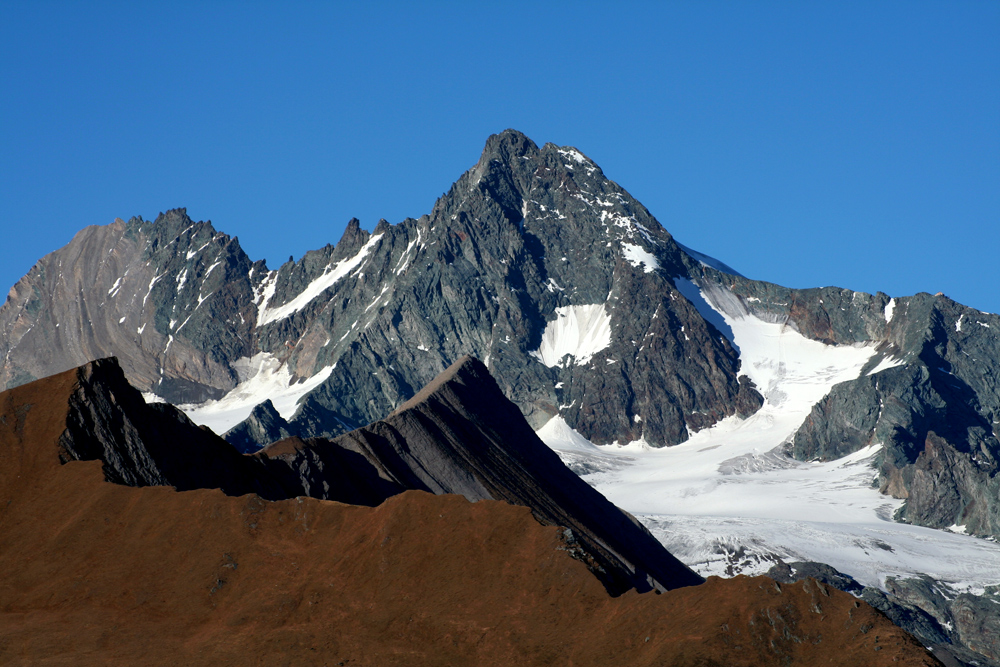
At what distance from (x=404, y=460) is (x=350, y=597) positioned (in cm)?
6376

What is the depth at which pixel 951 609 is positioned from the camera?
595ft

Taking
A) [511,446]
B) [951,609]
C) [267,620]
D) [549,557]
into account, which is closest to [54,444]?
[267,620]

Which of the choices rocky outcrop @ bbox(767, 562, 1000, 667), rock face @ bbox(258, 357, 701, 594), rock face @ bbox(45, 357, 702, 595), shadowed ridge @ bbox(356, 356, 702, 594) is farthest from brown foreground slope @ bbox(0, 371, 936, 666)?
rocky outcrop @ bbox(767, 562, 1000, 667)

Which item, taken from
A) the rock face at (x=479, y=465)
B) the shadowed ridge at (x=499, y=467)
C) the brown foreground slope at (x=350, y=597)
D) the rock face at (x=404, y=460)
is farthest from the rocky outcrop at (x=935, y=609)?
the brown foreground slope at (x=350, y=597)

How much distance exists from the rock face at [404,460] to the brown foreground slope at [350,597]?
353 centimetres

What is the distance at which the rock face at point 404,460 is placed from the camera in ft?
254

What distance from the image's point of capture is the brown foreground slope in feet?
164

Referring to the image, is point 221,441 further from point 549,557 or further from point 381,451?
point 549,557

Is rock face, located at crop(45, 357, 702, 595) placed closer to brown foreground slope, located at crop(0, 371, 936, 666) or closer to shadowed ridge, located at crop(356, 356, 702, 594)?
shadowed ridge, located at crop(356, 356, 702, 594)

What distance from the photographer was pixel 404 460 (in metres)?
120

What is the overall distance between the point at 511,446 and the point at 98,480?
7149 centimetres

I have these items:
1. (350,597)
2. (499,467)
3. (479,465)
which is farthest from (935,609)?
(350,597)

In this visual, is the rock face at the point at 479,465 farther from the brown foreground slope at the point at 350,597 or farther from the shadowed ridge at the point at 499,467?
the brown foreground slope at the point at 350,597

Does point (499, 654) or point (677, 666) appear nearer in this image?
point (677, 666)
